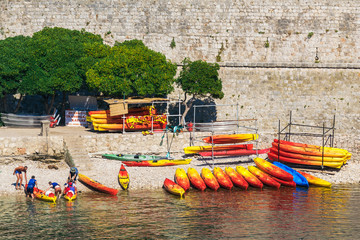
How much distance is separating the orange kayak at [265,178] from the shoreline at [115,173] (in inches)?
112

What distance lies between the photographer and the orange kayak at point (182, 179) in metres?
31.0

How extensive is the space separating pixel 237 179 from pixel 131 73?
38.5ft

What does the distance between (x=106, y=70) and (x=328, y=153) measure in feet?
50.2

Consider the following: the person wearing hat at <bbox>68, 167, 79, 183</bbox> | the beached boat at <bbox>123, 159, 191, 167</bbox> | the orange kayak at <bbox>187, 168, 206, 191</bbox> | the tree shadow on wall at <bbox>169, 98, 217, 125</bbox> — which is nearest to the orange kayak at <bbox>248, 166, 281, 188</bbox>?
the orange kayak at <bbox>187, 168, 206, 191</bbox>

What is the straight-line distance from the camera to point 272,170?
33.2 m

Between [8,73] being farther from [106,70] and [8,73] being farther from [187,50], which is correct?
[187,50]

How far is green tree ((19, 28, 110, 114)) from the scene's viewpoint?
39.8 metres

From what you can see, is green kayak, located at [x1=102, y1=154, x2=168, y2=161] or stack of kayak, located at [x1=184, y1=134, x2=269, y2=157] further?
stack of kayak, located at [x1=184, y1=134, x2=269, y2=157]

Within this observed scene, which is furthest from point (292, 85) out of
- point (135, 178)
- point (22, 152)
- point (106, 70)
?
point (22, 152)

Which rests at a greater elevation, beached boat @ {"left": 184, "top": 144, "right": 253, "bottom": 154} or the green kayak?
beached boat @ {"left": 184, "top": 144, "right": 253, "bottom": 154}

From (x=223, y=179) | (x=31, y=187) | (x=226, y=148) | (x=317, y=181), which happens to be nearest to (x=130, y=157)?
(x=226, y=148)

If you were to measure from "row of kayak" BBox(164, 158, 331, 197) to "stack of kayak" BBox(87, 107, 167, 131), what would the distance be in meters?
6.12

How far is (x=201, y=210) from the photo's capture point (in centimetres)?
2728

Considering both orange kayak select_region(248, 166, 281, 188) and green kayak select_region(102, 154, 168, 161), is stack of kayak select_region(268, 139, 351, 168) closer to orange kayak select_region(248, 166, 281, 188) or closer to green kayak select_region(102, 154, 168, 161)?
orange kayak select_region(248, 166, 281, 188)
